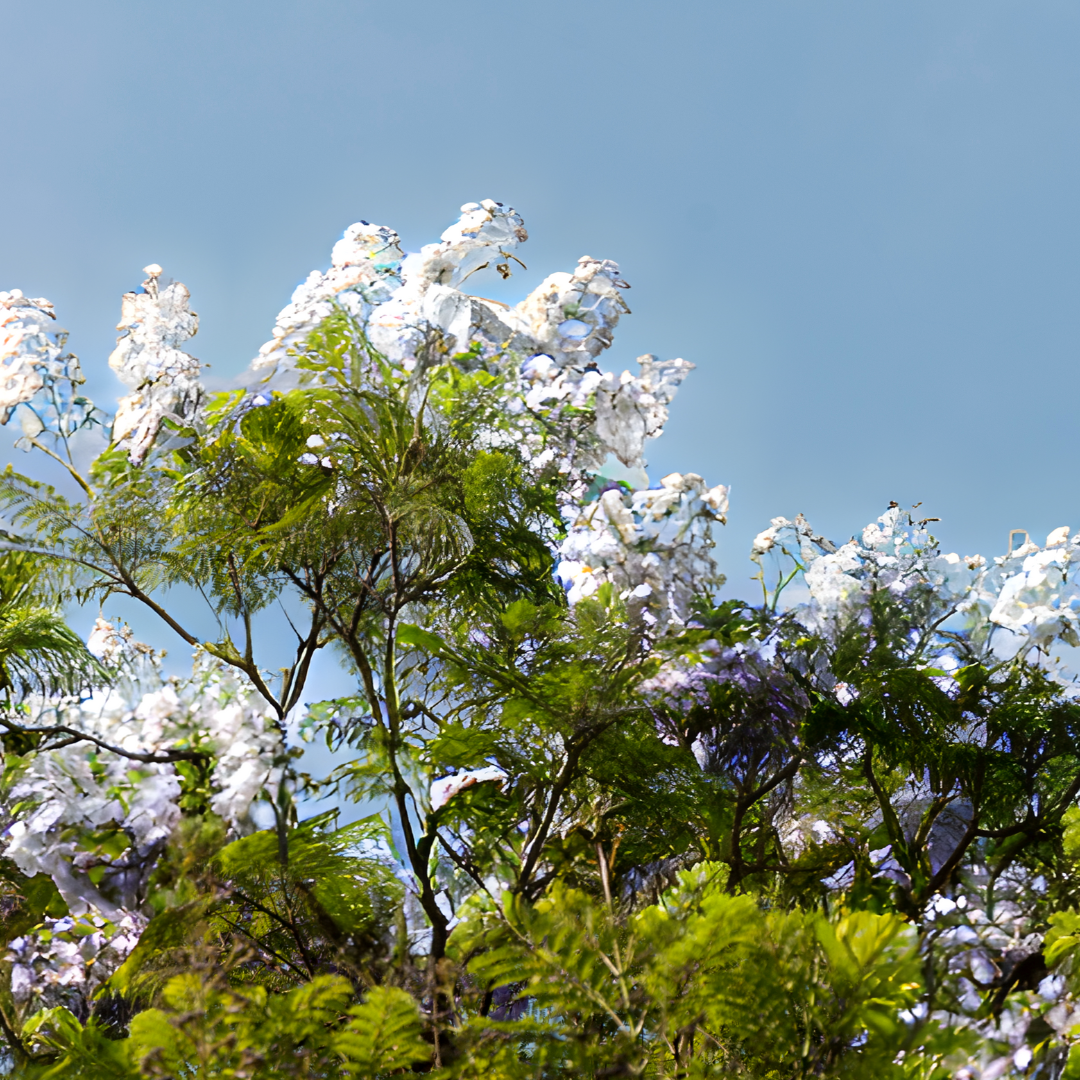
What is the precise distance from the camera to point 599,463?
2.60 m

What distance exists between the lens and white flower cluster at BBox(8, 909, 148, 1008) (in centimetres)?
230

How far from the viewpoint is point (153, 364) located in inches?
103

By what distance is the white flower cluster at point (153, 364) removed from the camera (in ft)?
8.32

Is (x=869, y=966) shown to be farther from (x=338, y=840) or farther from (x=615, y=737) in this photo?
(x=338, y=840)

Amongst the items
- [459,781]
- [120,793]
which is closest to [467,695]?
[459,781]

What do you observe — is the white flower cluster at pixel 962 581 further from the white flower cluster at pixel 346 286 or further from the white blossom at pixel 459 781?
the white flower cluster at pixel 346 286

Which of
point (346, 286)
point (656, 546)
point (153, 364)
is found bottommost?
point (656, 546)

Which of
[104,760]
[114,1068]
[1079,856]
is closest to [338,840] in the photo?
[104,760]

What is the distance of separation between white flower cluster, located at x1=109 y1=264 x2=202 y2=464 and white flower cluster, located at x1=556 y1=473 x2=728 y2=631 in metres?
1.20

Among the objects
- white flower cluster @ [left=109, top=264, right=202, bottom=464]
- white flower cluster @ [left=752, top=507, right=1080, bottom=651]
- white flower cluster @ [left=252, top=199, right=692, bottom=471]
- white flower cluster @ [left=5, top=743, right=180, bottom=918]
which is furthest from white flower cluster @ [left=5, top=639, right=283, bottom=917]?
white flower cluster @ [left=752, top=507, right=1080, bottom=651]

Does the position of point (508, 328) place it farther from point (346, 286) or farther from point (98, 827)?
point (98, 827)

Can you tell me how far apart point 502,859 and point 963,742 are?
1.26m

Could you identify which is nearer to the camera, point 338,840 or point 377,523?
point 338,840

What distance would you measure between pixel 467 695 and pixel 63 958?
1253mm
